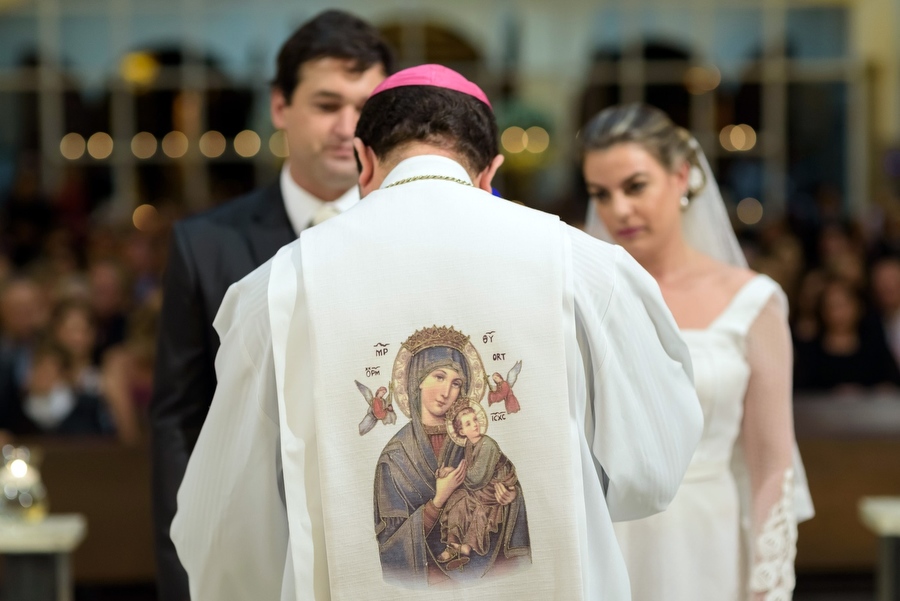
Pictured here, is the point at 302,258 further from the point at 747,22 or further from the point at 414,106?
the point at 747,22

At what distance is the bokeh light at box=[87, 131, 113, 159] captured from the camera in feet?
52.8

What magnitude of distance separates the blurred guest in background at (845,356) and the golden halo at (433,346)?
593 cm

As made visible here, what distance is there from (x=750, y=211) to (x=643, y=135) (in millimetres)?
12314

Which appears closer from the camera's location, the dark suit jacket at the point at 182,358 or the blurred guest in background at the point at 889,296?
the dark suit jacket at the point at 182,358

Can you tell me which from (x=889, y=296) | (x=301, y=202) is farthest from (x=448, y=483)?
(x=889, y=296)

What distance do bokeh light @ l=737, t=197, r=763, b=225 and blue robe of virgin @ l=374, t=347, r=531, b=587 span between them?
523 inches

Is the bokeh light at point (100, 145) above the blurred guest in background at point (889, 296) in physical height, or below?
above

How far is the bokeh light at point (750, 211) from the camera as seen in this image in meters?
15.3

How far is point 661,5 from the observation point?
16.1 meters

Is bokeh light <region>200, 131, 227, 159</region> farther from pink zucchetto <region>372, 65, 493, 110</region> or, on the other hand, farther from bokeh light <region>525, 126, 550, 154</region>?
pink zucchetto <region>372, 65, 493, 110</region>

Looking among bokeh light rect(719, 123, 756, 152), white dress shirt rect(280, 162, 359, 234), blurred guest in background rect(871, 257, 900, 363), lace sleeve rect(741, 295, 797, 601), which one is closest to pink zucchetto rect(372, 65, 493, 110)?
white dress shirt rect(280, 162, 359, 234)

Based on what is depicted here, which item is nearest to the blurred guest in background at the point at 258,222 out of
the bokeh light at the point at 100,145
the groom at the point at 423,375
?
the groom at the point at 423,375

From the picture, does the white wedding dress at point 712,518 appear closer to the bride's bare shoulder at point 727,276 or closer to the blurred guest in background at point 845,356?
the bride's bare shoulder at point 727,276

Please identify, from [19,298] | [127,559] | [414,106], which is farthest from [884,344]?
[414,106]
